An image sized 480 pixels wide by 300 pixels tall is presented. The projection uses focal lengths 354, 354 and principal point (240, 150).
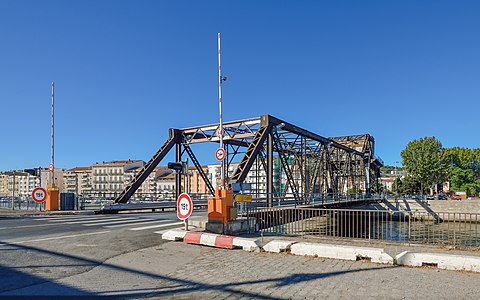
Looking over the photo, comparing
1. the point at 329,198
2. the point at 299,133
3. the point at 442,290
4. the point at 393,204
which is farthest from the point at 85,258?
the point at 393,204

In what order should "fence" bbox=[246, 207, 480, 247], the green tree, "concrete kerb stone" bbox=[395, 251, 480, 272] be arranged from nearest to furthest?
"concrete kerb stone" bbox=[395, 251, 480, 272], "fence" bbox=[246, 207, 480, 247], the green tree

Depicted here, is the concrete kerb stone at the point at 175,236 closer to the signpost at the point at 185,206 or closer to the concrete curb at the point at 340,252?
the concrete curb at the point at 340,252

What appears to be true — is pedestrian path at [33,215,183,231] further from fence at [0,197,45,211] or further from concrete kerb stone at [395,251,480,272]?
fence at [0,197,45,211]

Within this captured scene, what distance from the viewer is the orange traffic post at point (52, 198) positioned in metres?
23.2

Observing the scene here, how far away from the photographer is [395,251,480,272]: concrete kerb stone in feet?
22.9

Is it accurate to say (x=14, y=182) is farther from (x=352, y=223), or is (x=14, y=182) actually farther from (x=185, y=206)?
(x=352, y=223)

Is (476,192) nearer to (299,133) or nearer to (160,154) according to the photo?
(299,133)

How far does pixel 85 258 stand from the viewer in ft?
26.5

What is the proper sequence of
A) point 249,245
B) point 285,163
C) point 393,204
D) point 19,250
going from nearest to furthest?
point 19,250, point 249,245, point 285,163, point 393,204

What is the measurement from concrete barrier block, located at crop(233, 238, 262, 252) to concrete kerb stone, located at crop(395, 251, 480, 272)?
11.0 ft

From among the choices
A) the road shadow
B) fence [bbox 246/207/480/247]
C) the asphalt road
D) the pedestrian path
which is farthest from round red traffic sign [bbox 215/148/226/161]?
the road shadow

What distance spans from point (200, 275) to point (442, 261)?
4.91 m

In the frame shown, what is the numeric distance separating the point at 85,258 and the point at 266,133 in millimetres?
17071

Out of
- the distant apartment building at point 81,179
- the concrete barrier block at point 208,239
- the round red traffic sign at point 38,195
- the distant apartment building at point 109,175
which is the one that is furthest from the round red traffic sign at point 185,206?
the distant apartment building at point 81,179
